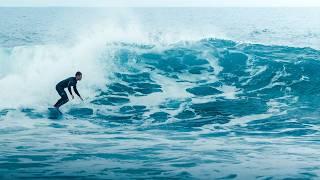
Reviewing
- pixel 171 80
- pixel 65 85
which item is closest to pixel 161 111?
pixel 65 85

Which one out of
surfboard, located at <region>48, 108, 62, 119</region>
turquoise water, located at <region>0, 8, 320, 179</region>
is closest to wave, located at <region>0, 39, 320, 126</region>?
turquoise water, located at <region>0, 8, 320, 179</region>

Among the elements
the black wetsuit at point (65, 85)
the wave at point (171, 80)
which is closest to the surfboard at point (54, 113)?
the black wetsuit at point (65, 85)

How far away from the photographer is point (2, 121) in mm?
12039

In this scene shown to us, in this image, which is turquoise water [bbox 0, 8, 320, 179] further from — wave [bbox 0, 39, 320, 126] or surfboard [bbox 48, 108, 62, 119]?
surfboard [bbox 48, 108, 62, 119]

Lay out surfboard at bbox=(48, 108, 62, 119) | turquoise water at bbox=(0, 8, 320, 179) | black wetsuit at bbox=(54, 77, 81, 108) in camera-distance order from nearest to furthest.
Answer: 1. turquoise water at bbox=(0, 8, 320, 179)
2. surfboard at bbox=(48, 108, 62, 119)
3. black wetsuit at bbox=(54, 77, 81, 108)

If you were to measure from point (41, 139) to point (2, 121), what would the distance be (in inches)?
106

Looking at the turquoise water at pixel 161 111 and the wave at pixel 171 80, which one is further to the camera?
the wave at pixel 171 80

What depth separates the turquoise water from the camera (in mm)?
7992

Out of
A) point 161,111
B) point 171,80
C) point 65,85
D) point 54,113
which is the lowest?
point 54,113

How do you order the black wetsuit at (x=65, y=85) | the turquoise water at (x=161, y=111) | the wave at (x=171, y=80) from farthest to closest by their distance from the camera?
the wave at (x=171, y=80), the black wetsuit at (x=65, y=85), the turquoise water at (x=161, y=111)

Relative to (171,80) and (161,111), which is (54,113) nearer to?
(161,111)

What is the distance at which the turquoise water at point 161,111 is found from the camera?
7.99 m

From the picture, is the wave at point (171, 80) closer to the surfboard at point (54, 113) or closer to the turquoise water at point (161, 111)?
the turquoise water at point (161, 111)

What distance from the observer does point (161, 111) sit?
13.7m
